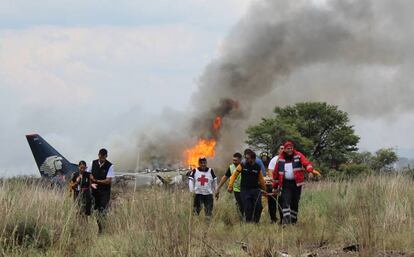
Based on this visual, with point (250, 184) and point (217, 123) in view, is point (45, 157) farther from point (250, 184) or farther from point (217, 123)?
point (250, 184)

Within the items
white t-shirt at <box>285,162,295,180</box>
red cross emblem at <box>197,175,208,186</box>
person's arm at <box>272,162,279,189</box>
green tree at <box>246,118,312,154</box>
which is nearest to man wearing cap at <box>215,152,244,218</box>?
red cross emblem at <box>197,175,208,186</box>

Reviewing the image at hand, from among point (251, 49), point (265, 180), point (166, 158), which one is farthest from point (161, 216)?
point (166, 158)

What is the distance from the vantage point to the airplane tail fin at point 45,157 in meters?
29.1

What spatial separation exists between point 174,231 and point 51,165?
82.4 ft

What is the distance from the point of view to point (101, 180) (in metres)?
11.0

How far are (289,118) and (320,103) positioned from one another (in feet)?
9.77

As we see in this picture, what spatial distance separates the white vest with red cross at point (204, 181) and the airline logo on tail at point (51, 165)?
58.8 ft

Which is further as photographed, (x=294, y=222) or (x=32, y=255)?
(x=294, y=222)

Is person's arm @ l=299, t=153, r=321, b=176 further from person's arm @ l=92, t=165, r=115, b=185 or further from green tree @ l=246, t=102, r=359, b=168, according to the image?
green tree @ l=246, t=102, r=359, b=168

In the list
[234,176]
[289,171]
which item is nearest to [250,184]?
[234,176]

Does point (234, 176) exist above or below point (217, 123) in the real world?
below

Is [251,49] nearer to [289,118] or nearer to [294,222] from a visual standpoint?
[289,118]

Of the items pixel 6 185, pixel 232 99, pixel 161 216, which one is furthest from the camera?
pixel 232 99

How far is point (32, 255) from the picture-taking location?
247 inches
